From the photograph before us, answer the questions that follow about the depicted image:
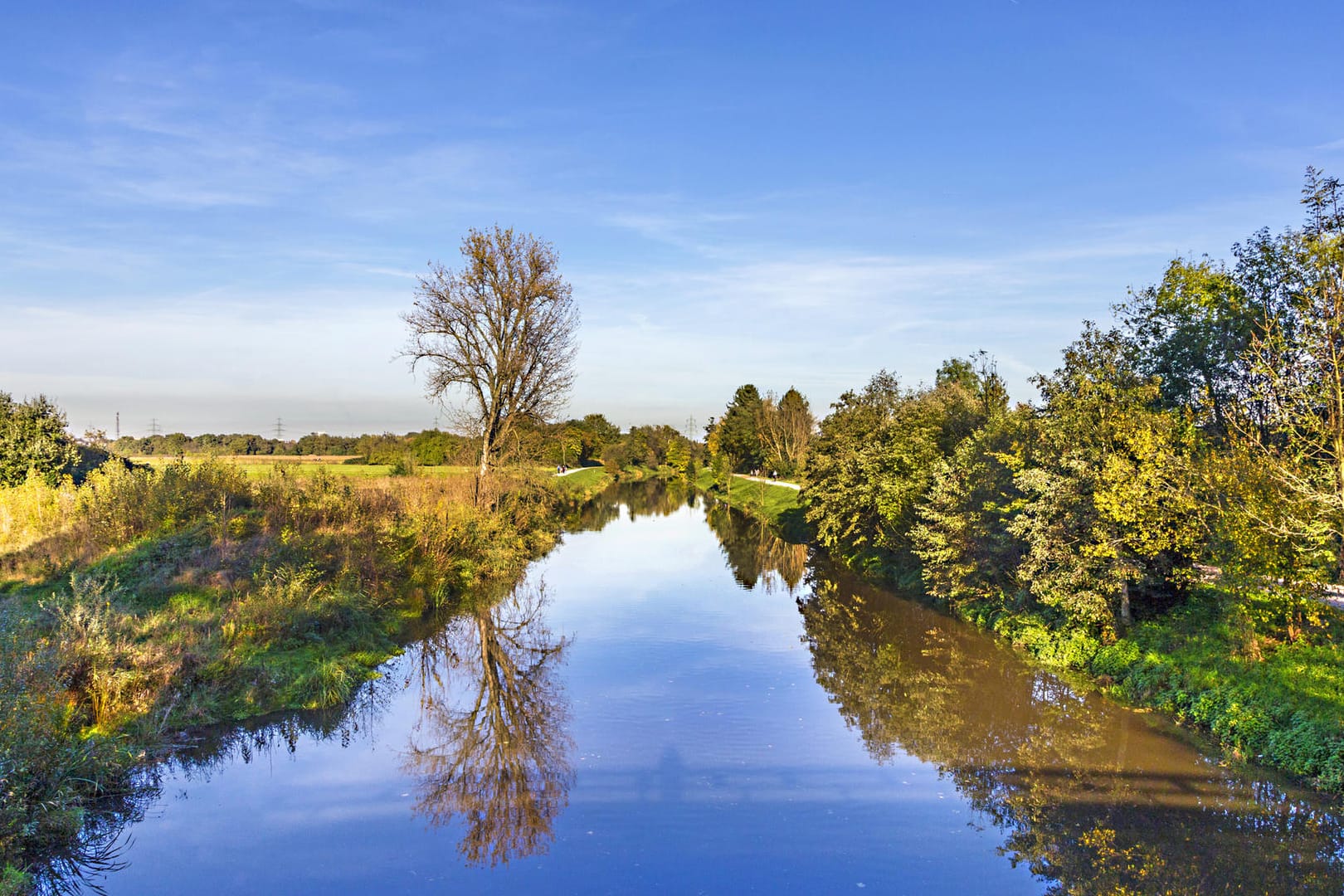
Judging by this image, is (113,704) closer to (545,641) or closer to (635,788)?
(635,788)

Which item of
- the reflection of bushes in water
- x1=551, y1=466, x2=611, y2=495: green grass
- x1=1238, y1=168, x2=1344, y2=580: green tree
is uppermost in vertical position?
x1=1238, y1=168, x2=1344, y2=580: green tree

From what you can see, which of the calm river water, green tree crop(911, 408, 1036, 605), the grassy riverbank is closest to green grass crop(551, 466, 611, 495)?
the grassy riverbank

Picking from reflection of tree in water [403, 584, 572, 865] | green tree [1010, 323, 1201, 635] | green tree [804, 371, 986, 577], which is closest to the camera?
reflection of tree in water [403, 584, 572, 865]

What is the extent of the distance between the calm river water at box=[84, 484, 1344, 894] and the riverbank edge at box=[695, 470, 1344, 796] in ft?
1.78

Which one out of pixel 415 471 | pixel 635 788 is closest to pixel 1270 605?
pixel 635 788

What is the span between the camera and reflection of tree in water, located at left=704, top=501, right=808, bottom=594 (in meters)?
27.2

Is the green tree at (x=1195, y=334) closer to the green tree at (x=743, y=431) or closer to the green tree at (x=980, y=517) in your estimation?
the green tree at (x=980, y=517)

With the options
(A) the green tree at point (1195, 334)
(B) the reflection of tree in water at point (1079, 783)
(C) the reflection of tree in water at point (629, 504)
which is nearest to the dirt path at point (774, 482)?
(C) the reflection of tree in water at point (629, 504)

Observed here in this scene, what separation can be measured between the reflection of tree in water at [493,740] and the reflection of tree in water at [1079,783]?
4.92 meters

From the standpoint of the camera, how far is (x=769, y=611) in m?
21.8

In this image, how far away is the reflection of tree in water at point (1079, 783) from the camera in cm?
818

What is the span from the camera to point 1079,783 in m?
10.5

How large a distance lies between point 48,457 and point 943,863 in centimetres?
2456

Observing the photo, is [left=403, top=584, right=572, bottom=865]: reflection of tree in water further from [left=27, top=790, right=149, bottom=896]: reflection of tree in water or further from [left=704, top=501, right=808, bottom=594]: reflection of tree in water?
[left=704, top=501, right=808, bottom=594]: reflection of tree in water
